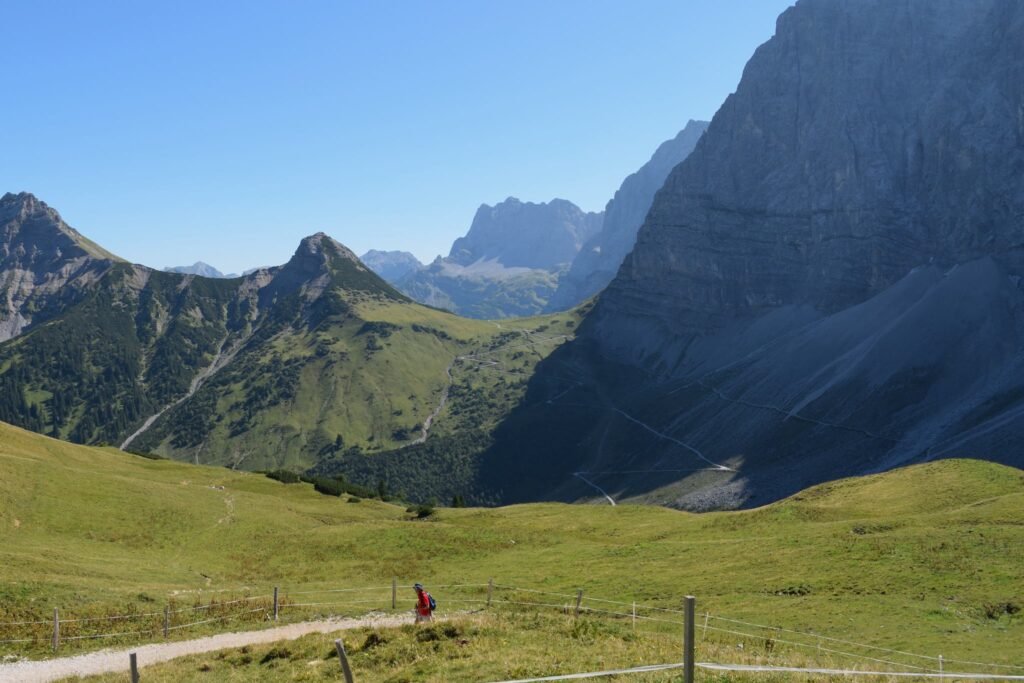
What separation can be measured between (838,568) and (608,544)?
2361 cm

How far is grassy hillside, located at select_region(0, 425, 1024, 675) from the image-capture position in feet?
134

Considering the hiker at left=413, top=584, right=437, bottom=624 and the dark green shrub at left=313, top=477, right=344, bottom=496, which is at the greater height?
the hiker at left=413, top=584, right=437, bottom=624

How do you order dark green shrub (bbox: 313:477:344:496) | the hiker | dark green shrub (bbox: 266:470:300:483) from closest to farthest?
the hiker, dark green shrub (bbox: 313:477:344:496), dark green shrub (bbox: 266:470:300:483)

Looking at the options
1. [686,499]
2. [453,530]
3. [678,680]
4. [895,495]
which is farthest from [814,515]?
[686,499]

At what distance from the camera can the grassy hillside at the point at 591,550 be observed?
40938 mm

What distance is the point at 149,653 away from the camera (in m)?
36.1

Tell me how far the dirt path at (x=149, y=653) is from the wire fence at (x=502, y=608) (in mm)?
1700

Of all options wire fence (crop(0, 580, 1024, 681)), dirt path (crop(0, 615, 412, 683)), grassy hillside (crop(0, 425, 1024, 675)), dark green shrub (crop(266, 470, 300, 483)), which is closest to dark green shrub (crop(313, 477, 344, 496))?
dark green shrub (crop(266, 470, 300, 483))

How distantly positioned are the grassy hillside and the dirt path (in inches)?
157

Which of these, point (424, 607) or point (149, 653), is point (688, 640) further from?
point (149, 653)

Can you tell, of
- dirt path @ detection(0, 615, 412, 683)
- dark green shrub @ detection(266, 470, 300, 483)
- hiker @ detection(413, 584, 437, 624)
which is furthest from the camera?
dark green shrub @ detection(266, 470, 300, 483)

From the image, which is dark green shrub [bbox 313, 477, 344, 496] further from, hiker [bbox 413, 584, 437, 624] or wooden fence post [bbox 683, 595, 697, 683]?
wooden fence post [bbox 683, 595, 697, 683]

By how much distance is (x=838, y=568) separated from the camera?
47906 mm

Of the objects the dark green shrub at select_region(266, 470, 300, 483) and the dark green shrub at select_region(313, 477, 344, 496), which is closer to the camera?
the dark green shrub at select_region(313, 477, 344, 496)
